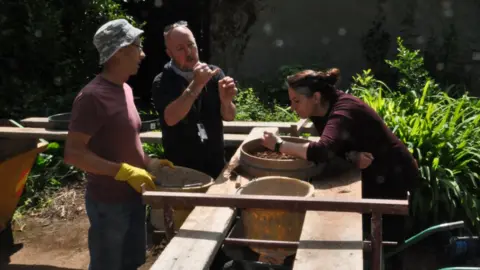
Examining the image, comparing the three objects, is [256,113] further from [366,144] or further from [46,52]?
[366,144]

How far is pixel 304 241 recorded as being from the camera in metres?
2.16

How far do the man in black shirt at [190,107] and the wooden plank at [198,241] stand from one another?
0.87m

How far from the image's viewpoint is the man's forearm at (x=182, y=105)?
3.11m

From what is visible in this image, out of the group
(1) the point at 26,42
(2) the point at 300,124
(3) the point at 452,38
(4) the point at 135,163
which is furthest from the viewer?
(3) the point at 452,38

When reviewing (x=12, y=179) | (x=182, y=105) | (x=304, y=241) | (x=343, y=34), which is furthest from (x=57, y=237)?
(x=343, y=34)

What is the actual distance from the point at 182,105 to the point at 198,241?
1095 millimetres

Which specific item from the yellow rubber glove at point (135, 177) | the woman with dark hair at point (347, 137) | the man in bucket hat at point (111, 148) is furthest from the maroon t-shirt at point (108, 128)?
the woman with dark hair at point (347, 137)

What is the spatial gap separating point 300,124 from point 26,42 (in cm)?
431

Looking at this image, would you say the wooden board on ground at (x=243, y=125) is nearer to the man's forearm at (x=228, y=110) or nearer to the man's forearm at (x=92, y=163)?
the man's forearm at (x=228, y=110)

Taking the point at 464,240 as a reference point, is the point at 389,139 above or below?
above

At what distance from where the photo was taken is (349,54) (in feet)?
29.9

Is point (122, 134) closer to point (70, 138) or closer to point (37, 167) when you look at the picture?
point (70, 138)

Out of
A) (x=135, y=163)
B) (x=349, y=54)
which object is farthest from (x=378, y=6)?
(x=135, y=163)

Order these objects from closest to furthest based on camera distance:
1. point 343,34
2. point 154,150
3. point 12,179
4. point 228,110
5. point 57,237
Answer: point 228,110 → point 12,179 → point 57,237 → point 154,150 → point 343,34
